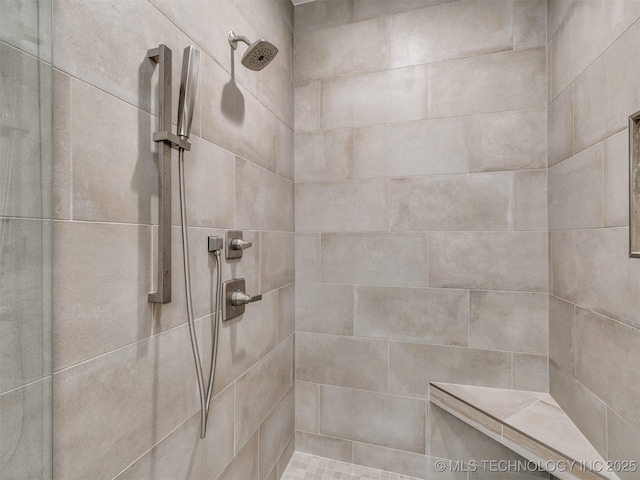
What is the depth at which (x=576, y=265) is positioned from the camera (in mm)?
1183

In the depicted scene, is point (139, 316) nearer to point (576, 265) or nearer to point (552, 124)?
point (576, 265)

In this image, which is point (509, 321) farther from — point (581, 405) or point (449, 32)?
point (449, 32)

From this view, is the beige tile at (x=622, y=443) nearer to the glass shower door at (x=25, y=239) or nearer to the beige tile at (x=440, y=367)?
the beige tile at (x=440, y=367)

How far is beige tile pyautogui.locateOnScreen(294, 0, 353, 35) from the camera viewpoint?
66.2 inches

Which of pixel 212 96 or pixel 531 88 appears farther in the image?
pixel 531 88

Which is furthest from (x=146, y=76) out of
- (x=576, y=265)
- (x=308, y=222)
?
(x=576, y=265)

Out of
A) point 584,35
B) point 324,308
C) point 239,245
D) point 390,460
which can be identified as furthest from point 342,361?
point 584,35

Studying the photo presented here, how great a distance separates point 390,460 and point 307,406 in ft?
1.59

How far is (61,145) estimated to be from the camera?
0.61 metres

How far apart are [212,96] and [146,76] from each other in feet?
0.92

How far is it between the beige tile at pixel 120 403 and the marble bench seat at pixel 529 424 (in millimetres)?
1110

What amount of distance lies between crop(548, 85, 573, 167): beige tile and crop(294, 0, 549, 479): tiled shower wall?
0.06 m

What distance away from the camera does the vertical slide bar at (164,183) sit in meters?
0.80

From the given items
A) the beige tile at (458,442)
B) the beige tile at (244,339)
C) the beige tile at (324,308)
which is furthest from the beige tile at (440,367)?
the beige tile at (244,339)
